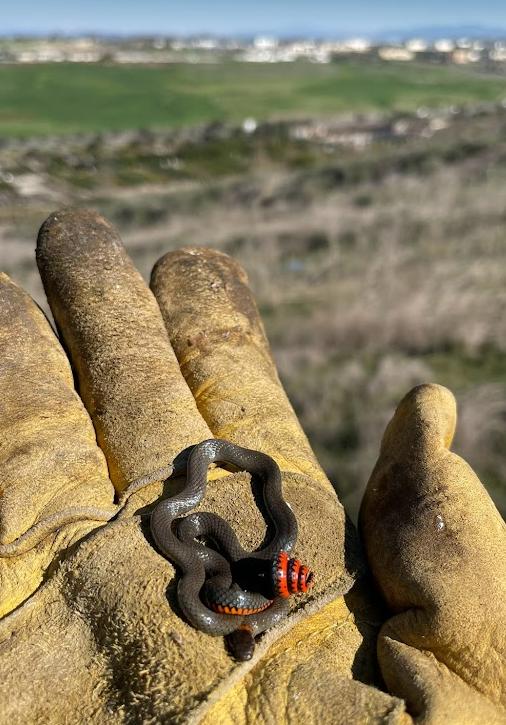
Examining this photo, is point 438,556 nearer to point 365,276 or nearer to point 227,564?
point 227,564

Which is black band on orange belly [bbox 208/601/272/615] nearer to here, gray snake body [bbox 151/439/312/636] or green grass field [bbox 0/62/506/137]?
gray snake body [bbox 151/439/312/636]

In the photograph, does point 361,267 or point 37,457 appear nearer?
point 37,457

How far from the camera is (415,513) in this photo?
9.04 ft

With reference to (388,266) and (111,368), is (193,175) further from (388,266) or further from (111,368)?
(111,368)

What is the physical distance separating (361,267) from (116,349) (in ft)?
33.4

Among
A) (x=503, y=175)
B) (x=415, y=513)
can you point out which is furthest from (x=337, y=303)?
(x=503, y=175)

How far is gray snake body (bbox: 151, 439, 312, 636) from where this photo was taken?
2494mm

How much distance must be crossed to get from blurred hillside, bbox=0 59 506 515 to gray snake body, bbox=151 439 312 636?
403 centimetres

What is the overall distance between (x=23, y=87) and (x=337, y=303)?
63662 millimetres

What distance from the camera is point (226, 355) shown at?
157 inches

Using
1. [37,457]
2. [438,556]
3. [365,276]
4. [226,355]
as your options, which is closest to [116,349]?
[226,355]

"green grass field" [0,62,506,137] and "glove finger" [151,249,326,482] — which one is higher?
"glove finger" [151,249,326,482]

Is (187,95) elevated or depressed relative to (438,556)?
depressed

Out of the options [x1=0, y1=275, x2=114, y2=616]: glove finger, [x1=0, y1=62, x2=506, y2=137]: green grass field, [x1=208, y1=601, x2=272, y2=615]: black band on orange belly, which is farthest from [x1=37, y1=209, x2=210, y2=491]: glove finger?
[x1=0, y1=62, x2=506, y2=137]: green grass field
